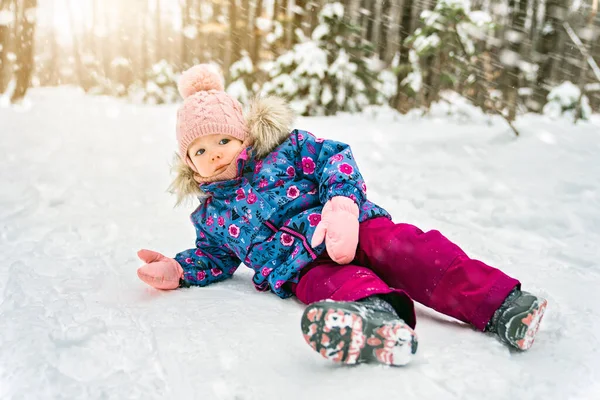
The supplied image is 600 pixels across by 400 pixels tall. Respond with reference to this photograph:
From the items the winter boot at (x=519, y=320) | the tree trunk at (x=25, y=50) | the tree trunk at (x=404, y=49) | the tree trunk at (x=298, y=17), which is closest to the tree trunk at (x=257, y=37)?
the tree trunk at (x=298, y=17)

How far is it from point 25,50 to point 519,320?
17.9 feet

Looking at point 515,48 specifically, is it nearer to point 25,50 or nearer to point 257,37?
point 257,37

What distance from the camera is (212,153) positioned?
1.82 m

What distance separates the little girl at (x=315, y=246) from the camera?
1.16 metres

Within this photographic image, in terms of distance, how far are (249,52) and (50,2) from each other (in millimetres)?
2858

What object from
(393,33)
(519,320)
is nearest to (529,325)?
(519,320)

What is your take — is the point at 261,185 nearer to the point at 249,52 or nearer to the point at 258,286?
the point at 258,286

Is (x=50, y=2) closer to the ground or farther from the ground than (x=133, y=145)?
farther from the ground

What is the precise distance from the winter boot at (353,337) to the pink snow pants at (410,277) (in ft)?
0.53

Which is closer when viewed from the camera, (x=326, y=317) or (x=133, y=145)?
(x=326, y=317)

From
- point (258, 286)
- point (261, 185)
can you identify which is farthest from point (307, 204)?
point (258, 286)

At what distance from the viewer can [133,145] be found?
3.99m

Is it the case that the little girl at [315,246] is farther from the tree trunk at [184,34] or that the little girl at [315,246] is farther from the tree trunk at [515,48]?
the tree trunk at [184,34]

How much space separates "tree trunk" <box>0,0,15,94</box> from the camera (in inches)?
191
